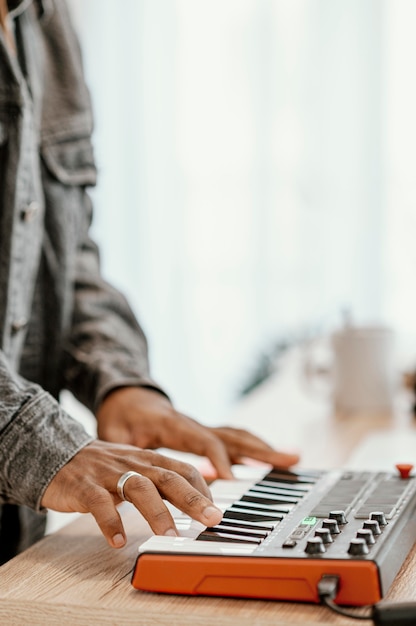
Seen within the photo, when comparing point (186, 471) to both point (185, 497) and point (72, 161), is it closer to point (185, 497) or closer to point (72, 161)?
point (185, 497)

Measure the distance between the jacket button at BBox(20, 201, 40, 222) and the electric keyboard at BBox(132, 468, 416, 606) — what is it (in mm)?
472

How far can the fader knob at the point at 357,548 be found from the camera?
624mm

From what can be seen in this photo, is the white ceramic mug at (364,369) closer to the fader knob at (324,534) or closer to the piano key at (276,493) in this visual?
the piano key at (276,493)

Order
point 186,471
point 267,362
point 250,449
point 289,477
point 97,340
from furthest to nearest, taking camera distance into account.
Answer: point 267,362, point 97,340, point 250,449, point 289,477, point 186,471

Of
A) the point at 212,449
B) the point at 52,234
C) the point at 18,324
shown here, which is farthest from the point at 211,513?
the point at 52,234

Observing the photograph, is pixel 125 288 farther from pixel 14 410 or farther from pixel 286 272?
pixel 14 410

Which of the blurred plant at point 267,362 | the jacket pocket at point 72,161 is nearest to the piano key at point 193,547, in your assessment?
the jacket pocket at point 72,161

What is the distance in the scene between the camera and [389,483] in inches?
33.8

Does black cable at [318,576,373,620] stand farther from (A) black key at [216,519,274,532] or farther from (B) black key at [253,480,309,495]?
(B) black key at [253,480,309,495]

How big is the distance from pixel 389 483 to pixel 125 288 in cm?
339

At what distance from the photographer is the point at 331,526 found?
68 cm

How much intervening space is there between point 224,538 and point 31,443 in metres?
0.20

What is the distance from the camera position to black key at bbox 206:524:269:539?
27.0 inches

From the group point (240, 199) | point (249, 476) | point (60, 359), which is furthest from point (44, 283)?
point (240, 199)
